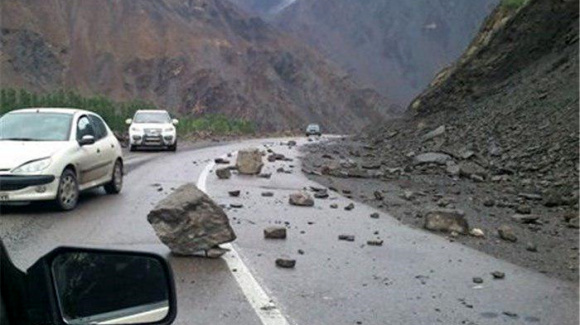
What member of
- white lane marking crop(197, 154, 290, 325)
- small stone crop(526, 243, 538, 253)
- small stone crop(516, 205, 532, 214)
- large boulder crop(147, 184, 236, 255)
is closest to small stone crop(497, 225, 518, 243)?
small stone crop(526, 243, 538, 253)

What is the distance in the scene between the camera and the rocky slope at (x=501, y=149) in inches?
470

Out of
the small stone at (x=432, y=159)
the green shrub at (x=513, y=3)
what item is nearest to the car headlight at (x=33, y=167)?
the small stone at (x=432, y=159)

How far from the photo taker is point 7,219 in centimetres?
1020

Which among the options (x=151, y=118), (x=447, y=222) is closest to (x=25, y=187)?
(x=447, y=222)

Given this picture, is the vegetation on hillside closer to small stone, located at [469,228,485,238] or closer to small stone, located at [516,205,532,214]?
small stone, located at [516,205,532,214]

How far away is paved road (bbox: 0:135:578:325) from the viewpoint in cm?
610

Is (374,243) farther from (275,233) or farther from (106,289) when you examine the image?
(106,289)

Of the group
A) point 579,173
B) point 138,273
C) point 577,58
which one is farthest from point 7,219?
point 577,58

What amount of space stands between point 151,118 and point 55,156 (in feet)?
66.7

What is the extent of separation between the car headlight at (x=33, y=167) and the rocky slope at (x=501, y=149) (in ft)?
18.3

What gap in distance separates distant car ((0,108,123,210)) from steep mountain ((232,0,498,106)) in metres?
139

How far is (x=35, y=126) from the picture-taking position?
11.9 m

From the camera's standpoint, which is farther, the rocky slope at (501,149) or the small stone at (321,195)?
the small stone at (321,195)

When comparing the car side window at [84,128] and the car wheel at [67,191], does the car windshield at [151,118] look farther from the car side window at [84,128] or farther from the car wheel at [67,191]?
the car wheel at [67,191]
